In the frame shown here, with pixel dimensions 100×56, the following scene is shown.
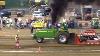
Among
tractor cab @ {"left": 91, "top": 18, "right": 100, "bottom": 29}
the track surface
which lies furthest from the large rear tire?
tractor cab @ {"left": 91, "top": 18, "right": 100, "bottom": 29}

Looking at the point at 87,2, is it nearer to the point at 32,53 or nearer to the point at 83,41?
the point at 83,41

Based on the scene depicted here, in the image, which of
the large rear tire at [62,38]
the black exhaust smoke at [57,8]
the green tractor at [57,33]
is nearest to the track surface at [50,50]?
the large rear tire at [62,38]

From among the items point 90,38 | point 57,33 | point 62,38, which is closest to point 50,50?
point 57,33

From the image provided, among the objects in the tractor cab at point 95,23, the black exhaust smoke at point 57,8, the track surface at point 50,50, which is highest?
the black exhaust smoke at point 57,8

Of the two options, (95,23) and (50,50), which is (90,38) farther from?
(95,23)

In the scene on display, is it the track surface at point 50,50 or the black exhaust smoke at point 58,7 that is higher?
the black exhaust smoke at point 58,7

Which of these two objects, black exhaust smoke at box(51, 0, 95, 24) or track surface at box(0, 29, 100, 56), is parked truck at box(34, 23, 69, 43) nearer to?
track surface at box(0, 29, 100, 56)

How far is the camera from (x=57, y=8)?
3191cm

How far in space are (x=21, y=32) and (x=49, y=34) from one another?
11.5 m

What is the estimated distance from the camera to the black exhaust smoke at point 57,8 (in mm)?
31625

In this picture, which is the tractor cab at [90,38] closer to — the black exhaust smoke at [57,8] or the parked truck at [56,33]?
the parked truck at [56,33]

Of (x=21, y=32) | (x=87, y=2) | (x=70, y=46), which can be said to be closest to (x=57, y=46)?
(x=70, y=46)

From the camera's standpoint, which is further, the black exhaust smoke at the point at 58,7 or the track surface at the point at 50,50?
the black exhaust smoke at the point at 58,7

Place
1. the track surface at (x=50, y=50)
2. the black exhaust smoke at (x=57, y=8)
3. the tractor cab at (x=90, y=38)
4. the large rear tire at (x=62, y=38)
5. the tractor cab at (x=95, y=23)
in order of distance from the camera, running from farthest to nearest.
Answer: the tractor cab at (x=95, y=23), the black exhaust smoke at (x=57, y=8), the large rear tire at (x=62, y=38), the tractor cab at (x=90, y=38), the track surface at (x=50, y=50)
